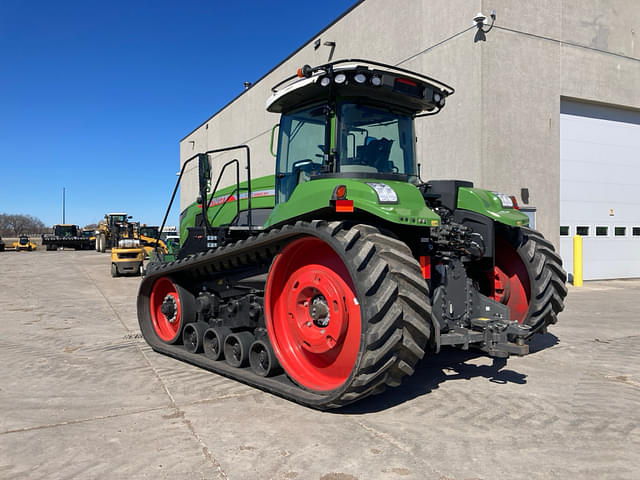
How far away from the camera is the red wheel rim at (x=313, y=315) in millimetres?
4023

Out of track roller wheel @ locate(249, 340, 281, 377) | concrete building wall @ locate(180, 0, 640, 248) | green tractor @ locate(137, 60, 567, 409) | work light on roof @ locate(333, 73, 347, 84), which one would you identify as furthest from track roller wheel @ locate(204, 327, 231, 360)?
concrete building wall @ locate(180, 0, 640, 248)

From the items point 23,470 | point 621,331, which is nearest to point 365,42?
point 621,331

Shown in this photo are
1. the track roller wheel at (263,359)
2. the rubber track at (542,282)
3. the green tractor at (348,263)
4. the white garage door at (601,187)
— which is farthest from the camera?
the white garage door at (601,187)

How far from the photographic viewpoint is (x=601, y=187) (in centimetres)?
1509

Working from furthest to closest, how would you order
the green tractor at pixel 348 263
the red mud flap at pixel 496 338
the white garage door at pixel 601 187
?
the white garage door at pixel 601 187, the red mud flap at pixel 496 338, the green tractor at pixel 348 263

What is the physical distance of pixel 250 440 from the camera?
345cm

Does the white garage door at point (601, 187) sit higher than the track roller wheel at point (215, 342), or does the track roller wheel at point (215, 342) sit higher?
the white garage door at point (601, 187)

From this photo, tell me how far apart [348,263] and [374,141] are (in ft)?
5.71

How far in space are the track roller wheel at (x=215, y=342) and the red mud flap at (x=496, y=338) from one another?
95.3 inches

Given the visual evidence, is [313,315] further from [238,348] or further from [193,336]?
[193,336]

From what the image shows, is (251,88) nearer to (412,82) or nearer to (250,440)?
(412,82)

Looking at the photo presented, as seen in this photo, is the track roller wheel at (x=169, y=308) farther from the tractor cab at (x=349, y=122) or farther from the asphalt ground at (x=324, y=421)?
the tractor cab at (x=349, y=122)

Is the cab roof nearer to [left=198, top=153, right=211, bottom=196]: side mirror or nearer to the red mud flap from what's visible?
[left=198, top=153, right=211, bottom=196]: side mirror

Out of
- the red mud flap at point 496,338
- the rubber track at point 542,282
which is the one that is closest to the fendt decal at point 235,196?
the red mud flap at point 496,338
